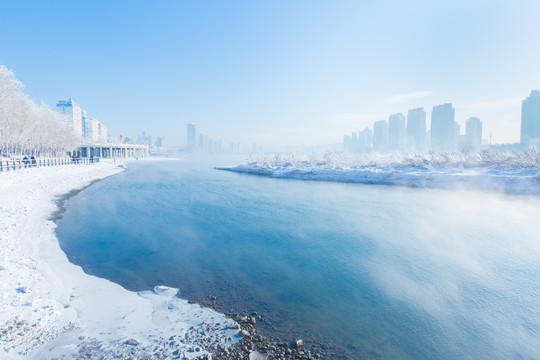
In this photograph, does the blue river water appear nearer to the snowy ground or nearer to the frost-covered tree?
the snowy ground

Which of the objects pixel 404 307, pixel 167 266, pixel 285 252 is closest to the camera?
pixel 404 307

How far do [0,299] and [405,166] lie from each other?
1635 inches

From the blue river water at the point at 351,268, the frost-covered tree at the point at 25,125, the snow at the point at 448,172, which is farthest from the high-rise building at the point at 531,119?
the frost-covered tree at the point at 25,125

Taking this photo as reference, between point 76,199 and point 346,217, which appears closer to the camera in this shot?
point 346,217

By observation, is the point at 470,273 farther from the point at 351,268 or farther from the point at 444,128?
the point at 444,128

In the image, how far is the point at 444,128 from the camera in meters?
85.2

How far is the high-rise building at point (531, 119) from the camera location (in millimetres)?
54188

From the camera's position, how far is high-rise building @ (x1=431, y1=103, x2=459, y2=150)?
84125 mm

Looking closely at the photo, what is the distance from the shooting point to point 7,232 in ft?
Result: 28.5

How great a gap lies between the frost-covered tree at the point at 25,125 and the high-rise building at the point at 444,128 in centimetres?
10252

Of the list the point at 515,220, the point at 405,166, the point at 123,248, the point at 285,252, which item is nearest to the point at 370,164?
the point at 405,166

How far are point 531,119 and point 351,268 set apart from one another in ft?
243

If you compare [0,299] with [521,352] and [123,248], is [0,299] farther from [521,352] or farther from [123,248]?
[521,352]

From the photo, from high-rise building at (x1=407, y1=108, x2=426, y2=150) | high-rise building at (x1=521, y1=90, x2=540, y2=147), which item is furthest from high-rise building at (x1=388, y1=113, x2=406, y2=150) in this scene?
high-rise building at (x1=521, y1=90, x2=540, y2=147)
